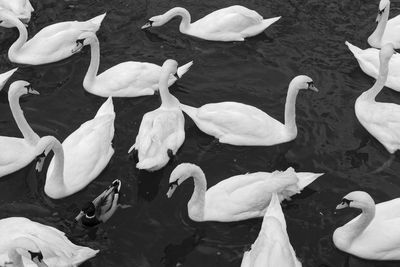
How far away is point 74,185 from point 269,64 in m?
4.99

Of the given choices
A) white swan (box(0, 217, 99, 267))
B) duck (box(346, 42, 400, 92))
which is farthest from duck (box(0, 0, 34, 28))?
duck (box(346, 42, 400, 92))

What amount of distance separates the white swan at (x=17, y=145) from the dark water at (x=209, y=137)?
0.78 feet

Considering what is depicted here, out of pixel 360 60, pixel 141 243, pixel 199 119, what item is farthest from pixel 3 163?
pixel 360 60

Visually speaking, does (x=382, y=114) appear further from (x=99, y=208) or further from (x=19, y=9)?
(x=19, y=9)

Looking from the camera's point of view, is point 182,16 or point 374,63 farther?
point 182,16

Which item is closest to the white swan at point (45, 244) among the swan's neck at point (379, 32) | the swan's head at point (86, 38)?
the swan's head at point (86, 38)

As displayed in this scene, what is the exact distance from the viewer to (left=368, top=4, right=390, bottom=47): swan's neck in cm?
1233

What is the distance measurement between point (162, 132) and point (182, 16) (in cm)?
378

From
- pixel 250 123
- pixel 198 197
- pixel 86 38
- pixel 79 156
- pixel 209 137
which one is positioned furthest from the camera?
pixel 86 38

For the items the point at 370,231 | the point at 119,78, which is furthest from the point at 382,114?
the point at 119,78

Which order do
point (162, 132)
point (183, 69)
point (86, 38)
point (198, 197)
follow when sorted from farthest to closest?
point (183, 69)
point (86, 38)
point (162, 132)
point (198, 197)

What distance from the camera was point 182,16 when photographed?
12836mm

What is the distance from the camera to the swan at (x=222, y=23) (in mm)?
12680

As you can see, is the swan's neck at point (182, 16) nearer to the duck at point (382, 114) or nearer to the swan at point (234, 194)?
the duck at point (382, 114)
